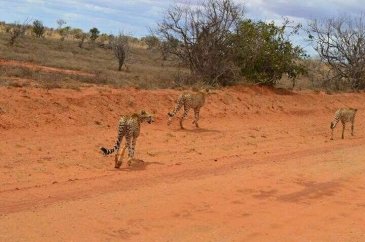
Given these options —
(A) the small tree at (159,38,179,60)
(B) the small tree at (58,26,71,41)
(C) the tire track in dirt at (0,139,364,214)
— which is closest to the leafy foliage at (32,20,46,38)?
(B) the small tree at (58,26,71,41)

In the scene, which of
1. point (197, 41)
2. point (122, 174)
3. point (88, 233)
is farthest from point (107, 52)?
point (88, 233)

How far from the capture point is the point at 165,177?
1105 centimetres

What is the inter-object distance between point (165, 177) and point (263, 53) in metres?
17.8

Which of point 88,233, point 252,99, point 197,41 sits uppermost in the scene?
point 197,41

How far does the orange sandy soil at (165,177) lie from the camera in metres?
8.05

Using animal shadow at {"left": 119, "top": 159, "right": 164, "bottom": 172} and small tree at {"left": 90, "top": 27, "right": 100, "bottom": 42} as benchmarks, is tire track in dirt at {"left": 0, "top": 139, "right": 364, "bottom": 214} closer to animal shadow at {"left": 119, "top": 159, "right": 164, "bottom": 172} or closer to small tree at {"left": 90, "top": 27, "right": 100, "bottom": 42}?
animal shadow at {"left": 119, "top": 159, "right": 164, "bottom": 172}

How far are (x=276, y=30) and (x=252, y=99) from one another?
20.6 ft

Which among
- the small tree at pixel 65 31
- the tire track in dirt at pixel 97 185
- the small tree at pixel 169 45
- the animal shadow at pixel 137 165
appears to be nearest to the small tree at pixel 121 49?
the small tree at pixel 169 45

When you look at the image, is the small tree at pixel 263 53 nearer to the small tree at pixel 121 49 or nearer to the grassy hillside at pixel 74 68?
the grassy hillside at pixel 74 68

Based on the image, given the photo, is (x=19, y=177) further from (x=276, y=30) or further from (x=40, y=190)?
(x=276, y=30)

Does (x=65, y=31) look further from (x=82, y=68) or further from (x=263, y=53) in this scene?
(x=263, y=53)

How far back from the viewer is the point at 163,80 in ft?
83.3

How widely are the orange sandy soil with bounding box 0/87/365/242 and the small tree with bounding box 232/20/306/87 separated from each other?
307 inches

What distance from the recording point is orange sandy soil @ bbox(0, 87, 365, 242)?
317 inches
